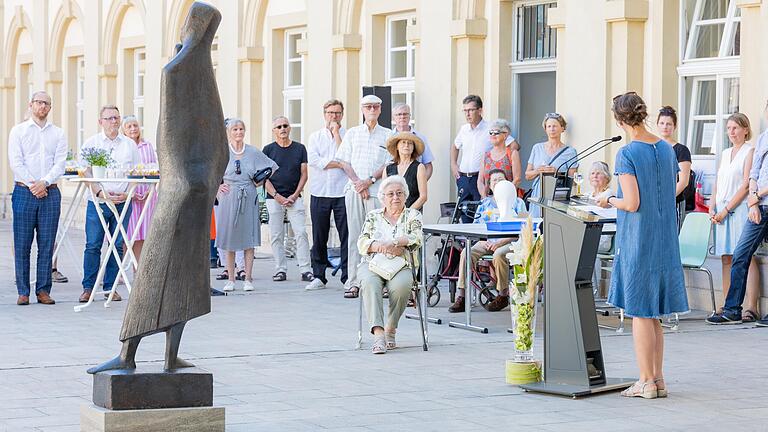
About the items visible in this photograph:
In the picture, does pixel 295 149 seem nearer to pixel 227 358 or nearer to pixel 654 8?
pixel 654 8

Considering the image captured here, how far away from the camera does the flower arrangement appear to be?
1230cm

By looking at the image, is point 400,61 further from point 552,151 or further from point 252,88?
point 552,151

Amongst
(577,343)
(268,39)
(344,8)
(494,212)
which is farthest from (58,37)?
(577,343)

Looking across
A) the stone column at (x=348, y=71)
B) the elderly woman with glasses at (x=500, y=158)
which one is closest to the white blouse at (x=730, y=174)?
the elderly woman with glasses at (x=500, y=158)

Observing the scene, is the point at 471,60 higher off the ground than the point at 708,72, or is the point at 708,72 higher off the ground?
the point at 471,60

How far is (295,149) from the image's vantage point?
1532 cm

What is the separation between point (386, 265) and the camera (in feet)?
32.6

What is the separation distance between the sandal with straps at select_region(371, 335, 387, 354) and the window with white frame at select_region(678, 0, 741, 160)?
4607 mm

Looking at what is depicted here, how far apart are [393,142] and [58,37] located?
17.2 metres

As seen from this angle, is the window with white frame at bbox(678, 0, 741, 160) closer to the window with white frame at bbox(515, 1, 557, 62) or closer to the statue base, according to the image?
the window with white frame at bbox(515, 1, 557, 62)

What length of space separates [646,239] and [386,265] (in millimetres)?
2551

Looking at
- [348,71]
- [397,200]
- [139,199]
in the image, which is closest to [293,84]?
[348,71]

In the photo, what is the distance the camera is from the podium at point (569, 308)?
318 inches

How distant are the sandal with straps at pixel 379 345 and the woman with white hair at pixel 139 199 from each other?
3596 mm
